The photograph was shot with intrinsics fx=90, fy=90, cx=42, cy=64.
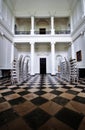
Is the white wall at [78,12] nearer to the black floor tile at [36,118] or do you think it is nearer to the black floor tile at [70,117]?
the black floor tile at [70,117]

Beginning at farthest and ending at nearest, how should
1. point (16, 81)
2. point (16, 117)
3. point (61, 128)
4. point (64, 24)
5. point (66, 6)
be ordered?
point (64, 24) < point (66, 6) < point (16, 81) < point (16, 117) < point (61, 128)

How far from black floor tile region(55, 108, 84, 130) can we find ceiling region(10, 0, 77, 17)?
10.4m

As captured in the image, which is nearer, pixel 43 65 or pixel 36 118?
pixel 36 118

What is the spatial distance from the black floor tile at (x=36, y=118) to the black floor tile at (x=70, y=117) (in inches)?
6.2

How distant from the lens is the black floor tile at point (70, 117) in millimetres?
948

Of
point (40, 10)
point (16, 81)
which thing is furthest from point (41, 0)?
point (16, 81)

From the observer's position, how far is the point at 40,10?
966 centimetres

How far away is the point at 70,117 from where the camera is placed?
108 centimetres

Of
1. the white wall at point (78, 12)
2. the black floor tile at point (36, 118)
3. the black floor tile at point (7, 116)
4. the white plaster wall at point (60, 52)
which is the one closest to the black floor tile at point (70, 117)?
the black floor tile at point (36, 118)

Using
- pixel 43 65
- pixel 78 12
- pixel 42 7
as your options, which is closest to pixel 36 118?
pixel 78 12

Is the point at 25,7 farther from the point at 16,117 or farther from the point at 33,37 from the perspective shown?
the point at 16,117

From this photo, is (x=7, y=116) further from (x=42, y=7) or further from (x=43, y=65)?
(x=42, y=7)

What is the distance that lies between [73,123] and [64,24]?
12.3 meters

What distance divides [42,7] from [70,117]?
10785 millimetres
